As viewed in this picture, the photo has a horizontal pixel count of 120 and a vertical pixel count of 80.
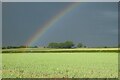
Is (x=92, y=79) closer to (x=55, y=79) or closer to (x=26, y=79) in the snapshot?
(x=55, y=79)

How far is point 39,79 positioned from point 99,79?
254cm

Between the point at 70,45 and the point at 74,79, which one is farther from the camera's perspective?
the point at 70,45

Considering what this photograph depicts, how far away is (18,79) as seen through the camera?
1672cm

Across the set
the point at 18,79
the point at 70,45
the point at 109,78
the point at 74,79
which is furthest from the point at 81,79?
the point at 70,45

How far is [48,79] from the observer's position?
16.6 metres

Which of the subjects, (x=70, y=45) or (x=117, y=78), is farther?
(x=70, y=45)

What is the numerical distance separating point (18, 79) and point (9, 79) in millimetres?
712

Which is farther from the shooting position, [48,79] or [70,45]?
[70,45]

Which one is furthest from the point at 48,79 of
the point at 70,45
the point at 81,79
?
the point at 70,45

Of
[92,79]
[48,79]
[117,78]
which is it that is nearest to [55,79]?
[48,79]

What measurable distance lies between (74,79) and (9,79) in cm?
286

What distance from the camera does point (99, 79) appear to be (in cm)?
1666

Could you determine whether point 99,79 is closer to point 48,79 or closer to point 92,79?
point 92,79

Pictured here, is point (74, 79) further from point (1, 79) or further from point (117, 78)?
point (1, 79)
